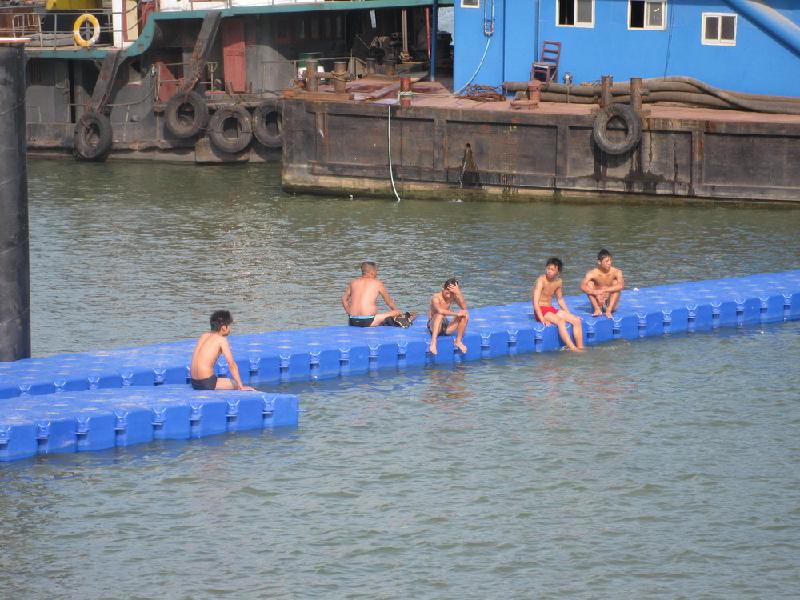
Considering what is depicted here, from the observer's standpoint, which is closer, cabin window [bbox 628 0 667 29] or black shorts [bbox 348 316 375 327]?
→ black shorts [bbox 348 316 375 327]

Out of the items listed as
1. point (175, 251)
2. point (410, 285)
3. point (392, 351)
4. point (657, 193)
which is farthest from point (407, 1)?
point (392, 351)

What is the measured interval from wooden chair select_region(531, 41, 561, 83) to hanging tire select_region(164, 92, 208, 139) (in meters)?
9.50

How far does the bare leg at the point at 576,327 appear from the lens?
1967cm

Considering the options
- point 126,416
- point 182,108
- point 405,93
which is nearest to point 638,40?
point 405,93

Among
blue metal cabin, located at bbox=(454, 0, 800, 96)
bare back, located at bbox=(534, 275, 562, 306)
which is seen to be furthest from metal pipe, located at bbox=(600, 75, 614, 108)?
bare back, located at bbox=(534, 275, 562, 306)

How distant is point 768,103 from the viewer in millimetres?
31203

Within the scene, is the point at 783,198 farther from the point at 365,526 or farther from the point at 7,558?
the point at 7,558

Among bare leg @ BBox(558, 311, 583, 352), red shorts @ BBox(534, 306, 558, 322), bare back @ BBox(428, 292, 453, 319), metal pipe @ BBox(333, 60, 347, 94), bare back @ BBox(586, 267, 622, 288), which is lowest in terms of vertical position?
bare leg @ BBox(558, 311, 583, 352)

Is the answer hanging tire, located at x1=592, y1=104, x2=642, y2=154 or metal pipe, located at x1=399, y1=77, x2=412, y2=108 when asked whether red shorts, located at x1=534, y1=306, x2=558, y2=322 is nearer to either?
hanging tire, located at x1=592, y1=104, x2=642, y2=154

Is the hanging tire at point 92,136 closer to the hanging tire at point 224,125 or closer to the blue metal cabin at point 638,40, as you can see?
the hanging tire at point 224,125

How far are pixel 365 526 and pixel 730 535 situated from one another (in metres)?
3.45

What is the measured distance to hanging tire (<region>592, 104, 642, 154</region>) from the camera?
3095 centimetres

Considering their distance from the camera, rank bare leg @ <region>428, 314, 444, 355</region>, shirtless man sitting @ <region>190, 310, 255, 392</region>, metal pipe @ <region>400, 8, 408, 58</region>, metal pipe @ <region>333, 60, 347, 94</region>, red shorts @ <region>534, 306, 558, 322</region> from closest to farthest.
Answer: shirtless man sitting @ <region>190, 310, 255, 392</region> < bare leg @ <region>428, 314, 444, 355</region> < red shorts @ <region>534, 306, 558, 322</region> < metal pipe @ <region>333, 60, 347, 94</region> < metal pipe @ <region>400, 8, 408, 58</region>

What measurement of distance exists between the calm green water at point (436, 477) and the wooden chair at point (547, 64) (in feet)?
33.6
